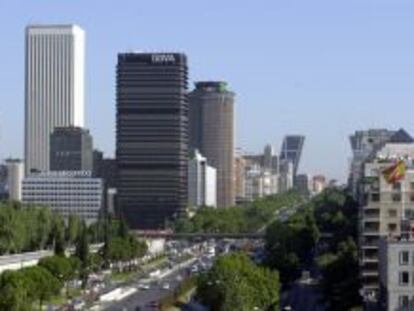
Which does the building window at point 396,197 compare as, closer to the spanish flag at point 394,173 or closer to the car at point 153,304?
the spanish flag at point 394,173

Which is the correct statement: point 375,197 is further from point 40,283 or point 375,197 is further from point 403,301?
point 40,283

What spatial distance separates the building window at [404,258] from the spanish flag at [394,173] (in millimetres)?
19940

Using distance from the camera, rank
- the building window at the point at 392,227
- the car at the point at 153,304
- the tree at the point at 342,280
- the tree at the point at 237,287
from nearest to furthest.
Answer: the tree at the point at 237,287 → the tree at the point at 342,280 → the building window at the point at 392,227 → the car at the point at 153,304

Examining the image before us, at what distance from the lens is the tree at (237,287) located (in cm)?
7756

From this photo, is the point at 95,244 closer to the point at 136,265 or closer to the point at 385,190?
the point at 136,265

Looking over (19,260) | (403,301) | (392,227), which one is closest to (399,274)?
(403,301)

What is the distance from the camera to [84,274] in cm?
11919

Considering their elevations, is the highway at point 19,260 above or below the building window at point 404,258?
below

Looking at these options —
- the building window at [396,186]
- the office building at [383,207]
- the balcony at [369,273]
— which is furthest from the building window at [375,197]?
the balcony at [369,273]

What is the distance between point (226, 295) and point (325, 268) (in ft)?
35.0

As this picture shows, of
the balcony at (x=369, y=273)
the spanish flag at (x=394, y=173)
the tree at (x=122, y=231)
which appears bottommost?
the balcony at (x=369, y=273)

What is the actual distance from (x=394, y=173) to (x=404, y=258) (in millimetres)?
20749

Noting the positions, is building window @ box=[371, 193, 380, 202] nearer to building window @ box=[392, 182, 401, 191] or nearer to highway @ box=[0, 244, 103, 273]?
building window @ box=[392, 182, 401, 191]

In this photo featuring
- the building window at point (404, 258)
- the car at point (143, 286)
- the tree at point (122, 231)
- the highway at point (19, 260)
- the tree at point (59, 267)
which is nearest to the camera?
the building window at point (404, 258)
